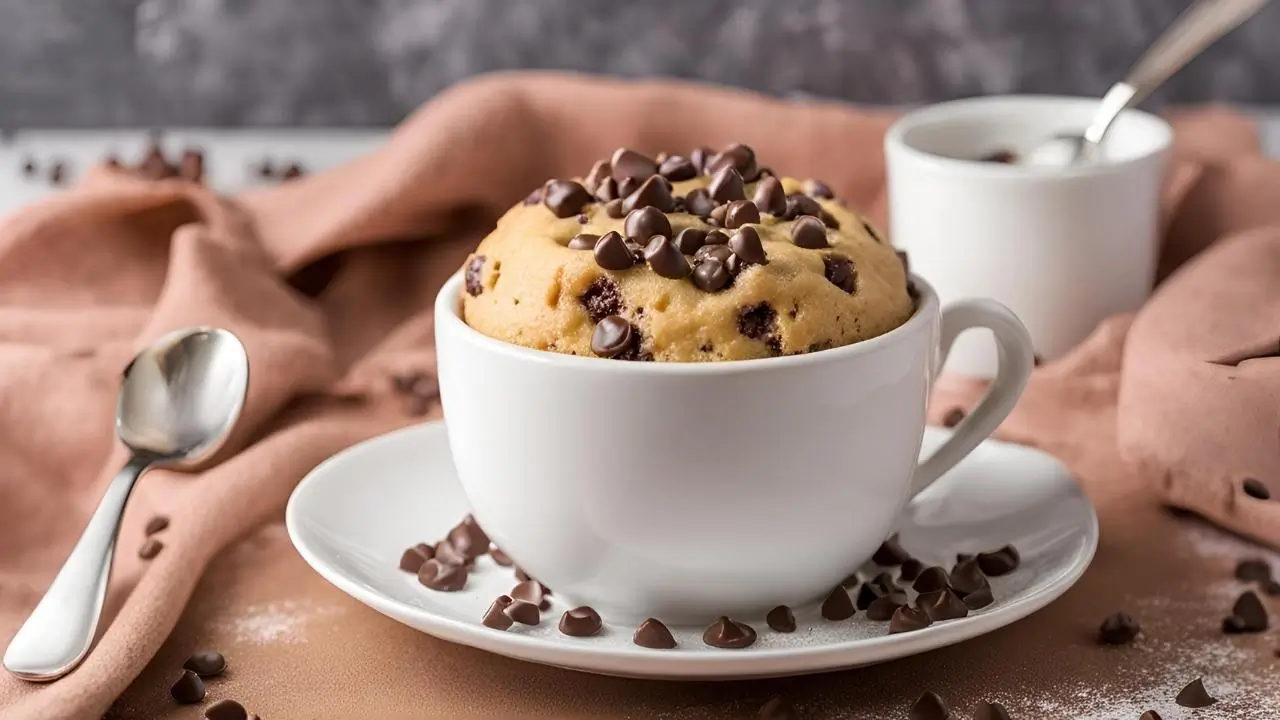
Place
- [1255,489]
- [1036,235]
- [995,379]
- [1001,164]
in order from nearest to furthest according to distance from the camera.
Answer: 1. [995,379]
2. [1255,489]
3. [1036,235]
4. [1001,164]

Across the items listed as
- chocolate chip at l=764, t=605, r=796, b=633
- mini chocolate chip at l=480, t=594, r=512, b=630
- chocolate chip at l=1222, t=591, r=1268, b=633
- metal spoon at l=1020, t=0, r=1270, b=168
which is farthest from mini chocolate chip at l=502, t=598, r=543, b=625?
metal spoon at l=1020, t=0, r=1270, b=168

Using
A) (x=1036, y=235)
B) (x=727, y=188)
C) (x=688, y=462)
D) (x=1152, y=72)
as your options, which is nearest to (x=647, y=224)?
(x=727, y=188)

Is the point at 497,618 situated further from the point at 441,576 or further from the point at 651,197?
the point at 651,197

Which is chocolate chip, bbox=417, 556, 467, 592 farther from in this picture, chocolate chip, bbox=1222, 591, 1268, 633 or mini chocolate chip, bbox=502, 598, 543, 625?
chocolate chip, bbox=1222, 591, 1268, 633

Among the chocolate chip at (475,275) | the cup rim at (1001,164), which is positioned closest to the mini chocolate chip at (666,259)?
the chocolate chip at (475,275)

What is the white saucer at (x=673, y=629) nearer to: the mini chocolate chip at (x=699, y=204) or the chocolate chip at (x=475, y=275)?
the chocolate chip at (x=475, y=275)

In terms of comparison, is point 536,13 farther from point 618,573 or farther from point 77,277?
point 618,573

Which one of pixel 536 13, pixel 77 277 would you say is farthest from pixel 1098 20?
pixel 77 277
